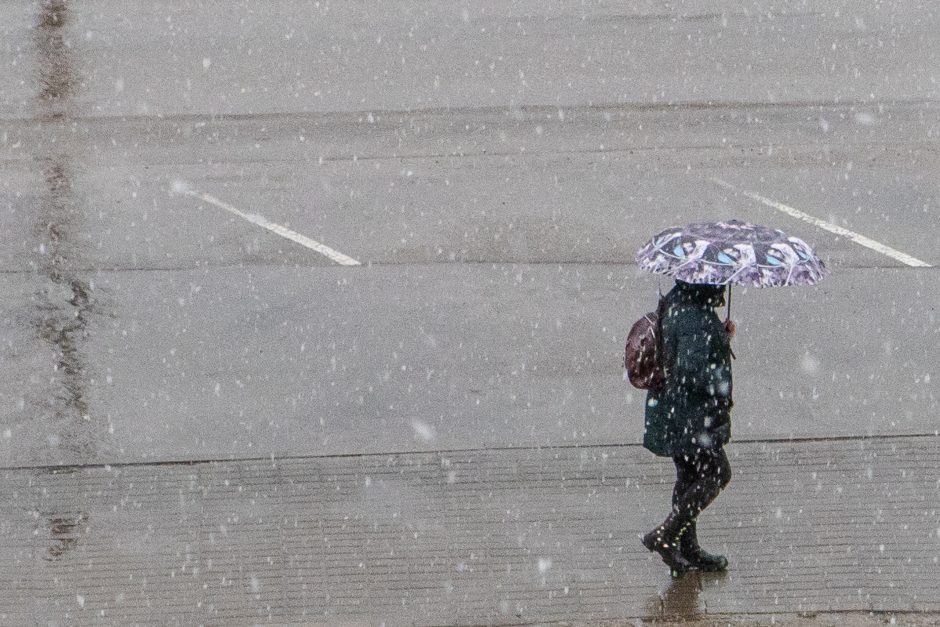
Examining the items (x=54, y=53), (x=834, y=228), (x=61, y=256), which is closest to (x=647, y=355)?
(x=834, y=228)

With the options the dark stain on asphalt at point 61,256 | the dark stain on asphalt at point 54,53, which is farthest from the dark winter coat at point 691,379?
the dark stain on asphalt at point 54,53

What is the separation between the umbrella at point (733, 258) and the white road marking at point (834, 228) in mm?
4333

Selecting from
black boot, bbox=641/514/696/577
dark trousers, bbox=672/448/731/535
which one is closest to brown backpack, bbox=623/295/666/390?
dark trousers, bbox=672/448/731/535

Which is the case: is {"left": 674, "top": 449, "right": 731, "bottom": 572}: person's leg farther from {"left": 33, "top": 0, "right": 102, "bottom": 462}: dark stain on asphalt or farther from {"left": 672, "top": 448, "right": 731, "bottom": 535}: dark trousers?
{"left": 33, "top": 0, "right": 102, "bottom": 462}: dark stain on asphalt

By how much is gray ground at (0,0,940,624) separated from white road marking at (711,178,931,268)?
11 centimetres

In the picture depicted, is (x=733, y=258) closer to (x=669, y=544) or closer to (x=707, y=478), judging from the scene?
(x=707, y=478)

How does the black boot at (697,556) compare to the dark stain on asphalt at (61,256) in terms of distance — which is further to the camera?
the dark stain on asphalt at (61,256)

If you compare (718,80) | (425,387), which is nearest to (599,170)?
(718,80)

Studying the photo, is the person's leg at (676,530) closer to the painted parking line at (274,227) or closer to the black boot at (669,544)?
the black boot at (669,544)

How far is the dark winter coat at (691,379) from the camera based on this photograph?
668cm

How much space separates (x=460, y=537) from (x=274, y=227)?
174 inches

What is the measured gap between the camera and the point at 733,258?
6.55 m

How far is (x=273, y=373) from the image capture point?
370 inches

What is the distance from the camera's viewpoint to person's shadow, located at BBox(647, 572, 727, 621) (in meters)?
7.01
